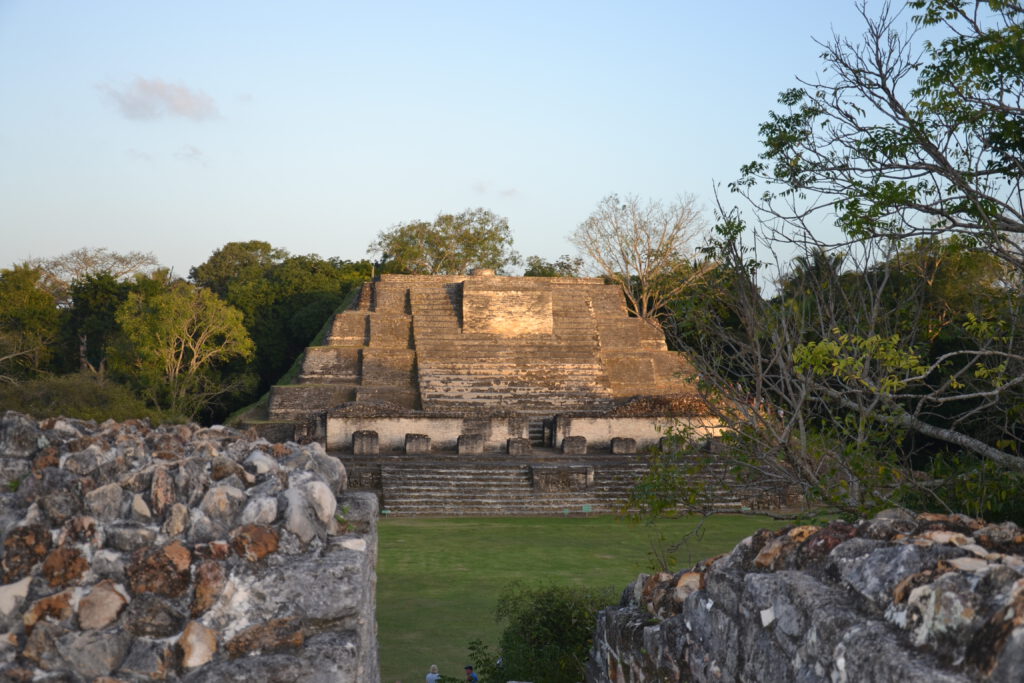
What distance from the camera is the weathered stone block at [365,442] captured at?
1664 cm

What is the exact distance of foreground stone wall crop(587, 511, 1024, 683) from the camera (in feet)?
5.47

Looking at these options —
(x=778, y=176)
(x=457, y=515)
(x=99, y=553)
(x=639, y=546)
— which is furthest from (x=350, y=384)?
(x=99, y=553)

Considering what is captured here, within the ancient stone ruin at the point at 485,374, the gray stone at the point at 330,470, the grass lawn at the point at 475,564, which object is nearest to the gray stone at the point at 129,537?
the gray stone at the point at 330,470

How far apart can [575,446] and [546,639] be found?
11.4 meters

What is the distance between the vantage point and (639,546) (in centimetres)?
1128

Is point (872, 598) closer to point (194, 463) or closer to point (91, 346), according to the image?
point (194, 463)

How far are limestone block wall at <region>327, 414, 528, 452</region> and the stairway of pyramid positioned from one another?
1.88 ft

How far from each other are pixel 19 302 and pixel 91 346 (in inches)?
92.5

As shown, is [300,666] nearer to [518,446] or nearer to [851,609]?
[851,609]

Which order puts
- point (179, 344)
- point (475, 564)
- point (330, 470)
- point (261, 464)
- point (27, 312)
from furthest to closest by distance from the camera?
point (27, 312) < point (179, 344) < point (475, 564) < point (330, 470) < point (261, 464)

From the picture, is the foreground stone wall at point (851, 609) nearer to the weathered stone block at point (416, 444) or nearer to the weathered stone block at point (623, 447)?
the weathered stone block at point (416, 444)

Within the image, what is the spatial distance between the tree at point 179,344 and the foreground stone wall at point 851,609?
21.3 metres

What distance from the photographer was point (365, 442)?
16703 mm

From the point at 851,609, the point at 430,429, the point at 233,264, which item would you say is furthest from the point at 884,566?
the point at 233,264
